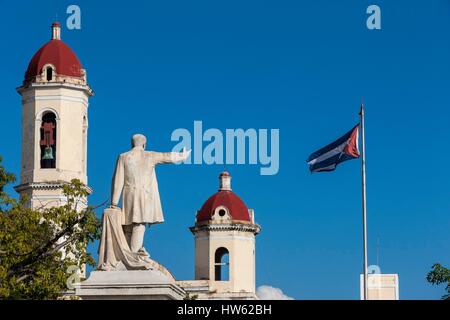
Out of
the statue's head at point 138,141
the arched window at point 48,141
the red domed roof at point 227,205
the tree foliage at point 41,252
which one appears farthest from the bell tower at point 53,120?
the statue's head at point 138,141

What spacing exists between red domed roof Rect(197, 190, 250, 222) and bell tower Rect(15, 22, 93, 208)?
2409 centimetres

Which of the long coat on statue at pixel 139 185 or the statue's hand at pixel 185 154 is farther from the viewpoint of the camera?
the statue's hand at pixel 185 154

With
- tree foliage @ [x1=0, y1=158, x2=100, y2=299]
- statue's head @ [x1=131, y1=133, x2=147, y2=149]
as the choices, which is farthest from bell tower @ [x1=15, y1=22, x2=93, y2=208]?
statue's head @ [x1=131, y1=133, x2=147, y2=149]

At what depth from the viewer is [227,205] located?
114 metres

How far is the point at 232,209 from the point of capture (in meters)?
115

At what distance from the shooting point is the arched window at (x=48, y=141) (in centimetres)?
9069

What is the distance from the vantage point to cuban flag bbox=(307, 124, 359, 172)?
51188 mm

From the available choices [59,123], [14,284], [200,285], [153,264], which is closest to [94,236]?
[14,284]

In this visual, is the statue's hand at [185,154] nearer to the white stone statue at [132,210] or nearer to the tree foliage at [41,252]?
the white stone statue at [132,210]

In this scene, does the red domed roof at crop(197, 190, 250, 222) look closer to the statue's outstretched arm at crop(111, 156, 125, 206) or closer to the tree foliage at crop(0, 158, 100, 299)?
the tree foliage at crop(0, 158, 100, 299)

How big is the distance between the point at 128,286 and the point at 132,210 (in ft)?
5.73

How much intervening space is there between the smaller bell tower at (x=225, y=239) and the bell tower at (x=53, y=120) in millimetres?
24636
